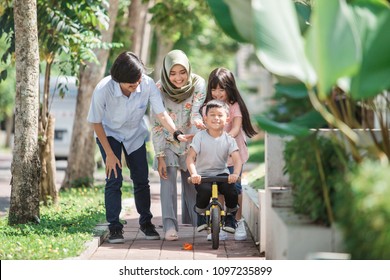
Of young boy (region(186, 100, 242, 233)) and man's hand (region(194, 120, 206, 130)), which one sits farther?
man's hand (region(194, 120, 206, 130))

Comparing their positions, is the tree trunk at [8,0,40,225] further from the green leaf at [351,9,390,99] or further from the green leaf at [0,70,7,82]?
the green leaf at [351,9,390,99]

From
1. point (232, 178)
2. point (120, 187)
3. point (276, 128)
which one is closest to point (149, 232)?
point (120, 187)

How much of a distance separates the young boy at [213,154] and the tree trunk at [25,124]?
6.48ft

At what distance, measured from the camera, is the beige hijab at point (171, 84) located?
400 inches

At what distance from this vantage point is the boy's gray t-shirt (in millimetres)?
9922

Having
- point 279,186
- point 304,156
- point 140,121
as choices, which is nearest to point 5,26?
point 140,121

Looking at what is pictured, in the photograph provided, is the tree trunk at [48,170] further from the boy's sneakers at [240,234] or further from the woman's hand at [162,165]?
the boy's sneakers at [240,234]

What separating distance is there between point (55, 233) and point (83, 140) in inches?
305

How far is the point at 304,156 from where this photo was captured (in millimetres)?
7215

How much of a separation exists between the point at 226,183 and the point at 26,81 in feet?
8.53

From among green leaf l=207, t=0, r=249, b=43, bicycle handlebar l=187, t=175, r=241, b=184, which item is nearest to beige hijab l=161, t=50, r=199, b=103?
bicycle handlebar l=187, t=175, r=241, b=184

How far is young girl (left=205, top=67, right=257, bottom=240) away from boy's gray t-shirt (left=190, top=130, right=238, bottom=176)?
19.9 inches

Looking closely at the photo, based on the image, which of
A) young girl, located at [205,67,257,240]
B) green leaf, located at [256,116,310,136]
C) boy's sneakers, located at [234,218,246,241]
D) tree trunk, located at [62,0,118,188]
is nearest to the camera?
green leaf, located at [256,116,310,136]

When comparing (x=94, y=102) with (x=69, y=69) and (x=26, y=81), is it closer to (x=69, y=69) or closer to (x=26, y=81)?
(x=26, y=81)
